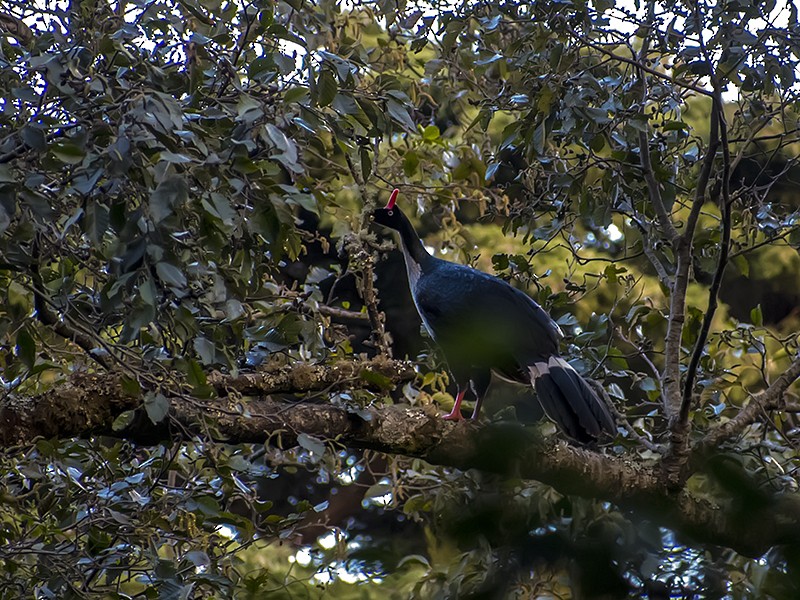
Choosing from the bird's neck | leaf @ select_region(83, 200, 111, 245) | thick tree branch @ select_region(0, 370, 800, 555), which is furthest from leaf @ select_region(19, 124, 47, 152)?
the bird's neck

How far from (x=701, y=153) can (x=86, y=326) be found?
1.86 meters

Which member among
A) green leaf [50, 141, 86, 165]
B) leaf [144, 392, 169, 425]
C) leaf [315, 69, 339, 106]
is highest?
leaf [315, 69, 339, 106]

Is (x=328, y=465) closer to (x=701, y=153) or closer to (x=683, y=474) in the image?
(x=683, y=474)

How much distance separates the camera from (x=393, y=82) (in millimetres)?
2404

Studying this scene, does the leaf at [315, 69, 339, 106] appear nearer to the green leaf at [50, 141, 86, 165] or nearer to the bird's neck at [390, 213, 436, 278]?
the green leaf at [50, 141, 86, 165]

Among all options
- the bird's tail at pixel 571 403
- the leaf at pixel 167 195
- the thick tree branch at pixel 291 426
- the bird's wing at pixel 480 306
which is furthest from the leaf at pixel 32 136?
the bird's tail at pixel 571 403

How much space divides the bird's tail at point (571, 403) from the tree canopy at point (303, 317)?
0.35ft

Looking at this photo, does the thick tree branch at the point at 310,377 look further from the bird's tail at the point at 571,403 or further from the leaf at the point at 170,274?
the leaf at the point at 170,274

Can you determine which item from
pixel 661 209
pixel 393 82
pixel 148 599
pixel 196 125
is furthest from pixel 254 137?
pixel 661 209

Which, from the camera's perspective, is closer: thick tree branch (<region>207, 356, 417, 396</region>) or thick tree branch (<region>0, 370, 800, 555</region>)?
thick tree branch (<region>0, 370, 800, 555</region>)

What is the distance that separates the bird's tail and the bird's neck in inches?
35.6

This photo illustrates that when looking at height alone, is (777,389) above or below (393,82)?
below

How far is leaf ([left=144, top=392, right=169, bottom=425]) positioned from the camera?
197cm

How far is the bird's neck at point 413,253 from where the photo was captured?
3.75 metres
